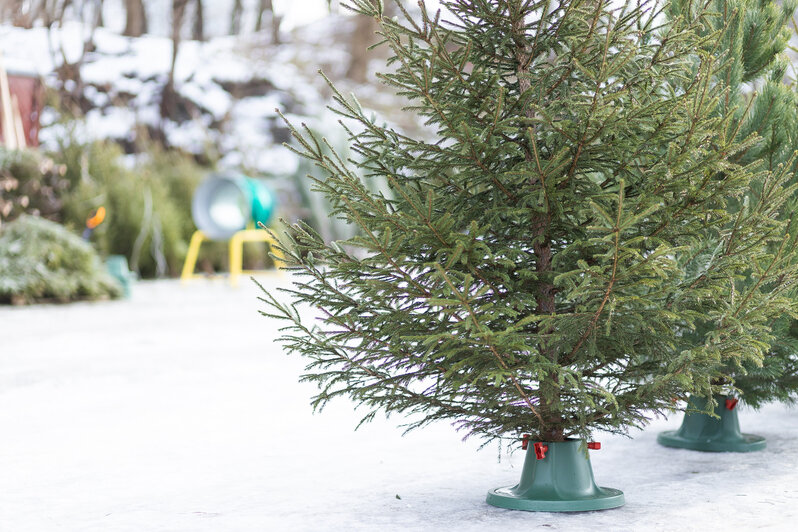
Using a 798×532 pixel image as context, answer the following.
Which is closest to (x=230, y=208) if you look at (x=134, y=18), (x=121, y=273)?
(x=121, y=273)

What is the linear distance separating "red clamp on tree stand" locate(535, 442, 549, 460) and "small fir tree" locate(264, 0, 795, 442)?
7 centimetres

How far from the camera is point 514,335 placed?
8.88 feet

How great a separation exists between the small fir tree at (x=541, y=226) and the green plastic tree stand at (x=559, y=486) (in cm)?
7

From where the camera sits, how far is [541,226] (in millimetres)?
3012

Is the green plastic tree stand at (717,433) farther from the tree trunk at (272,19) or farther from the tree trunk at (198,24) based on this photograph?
the tree trunk at (272,19)

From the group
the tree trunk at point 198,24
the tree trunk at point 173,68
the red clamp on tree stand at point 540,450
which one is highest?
the tree trunk at point 198,24

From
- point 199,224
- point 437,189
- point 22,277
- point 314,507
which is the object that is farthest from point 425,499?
Result: point 199,224

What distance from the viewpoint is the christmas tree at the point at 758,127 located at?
384 cm

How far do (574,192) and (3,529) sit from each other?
205 centimetres

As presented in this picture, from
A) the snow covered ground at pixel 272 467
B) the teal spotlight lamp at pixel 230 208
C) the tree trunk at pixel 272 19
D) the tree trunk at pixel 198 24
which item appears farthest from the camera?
the tree trunk at pixel 272 19

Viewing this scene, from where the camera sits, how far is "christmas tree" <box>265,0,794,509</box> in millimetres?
2777

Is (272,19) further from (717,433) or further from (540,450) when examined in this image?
(540,450)

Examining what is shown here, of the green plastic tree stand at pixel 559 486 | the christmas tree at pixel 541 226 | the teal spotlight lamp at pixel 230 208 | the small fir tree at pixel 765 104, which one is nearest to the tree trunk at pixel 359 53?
the teal spotlight lamp at pixel 230 208

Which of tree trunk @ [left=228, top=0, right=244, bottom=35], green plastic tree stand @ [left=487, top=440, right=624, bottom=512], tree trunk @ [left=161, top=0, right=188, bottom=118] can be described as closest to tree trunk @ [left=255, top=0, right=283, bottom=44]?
tree trunk @ [left=228, top=0, right=244, bottom=35]
